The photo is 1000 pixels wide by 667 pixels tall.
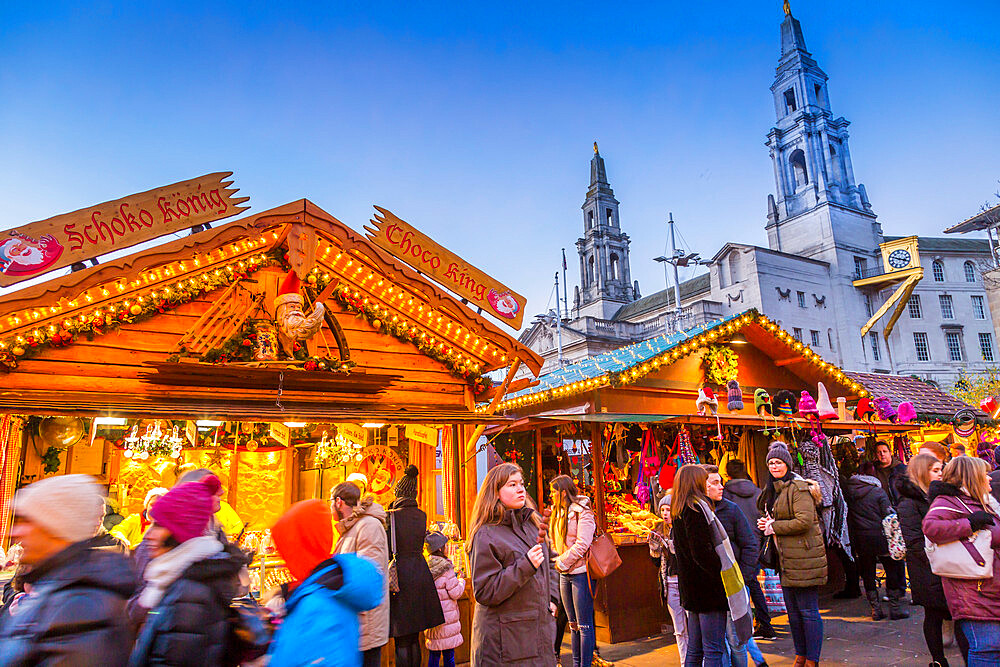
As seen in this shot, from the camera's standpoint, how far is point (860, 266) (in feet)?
153

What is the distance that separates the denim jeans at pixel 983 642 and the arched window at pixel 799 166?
54.3 m

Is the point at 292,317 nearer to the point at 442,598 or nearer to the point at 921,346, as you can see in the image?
the point at 442,598

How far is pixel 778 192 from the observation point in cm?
5228

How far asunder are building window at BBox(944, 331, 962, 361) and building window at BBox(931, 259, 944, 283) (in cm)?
435

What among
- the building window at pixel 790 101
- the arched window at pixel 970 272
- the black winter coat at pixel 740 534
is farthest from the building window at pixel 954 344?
the black winter coat at pixel 740 534

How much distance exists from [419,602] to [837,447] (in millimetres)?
10000

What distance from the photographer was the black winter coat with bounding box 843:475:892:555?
7773 millimetres

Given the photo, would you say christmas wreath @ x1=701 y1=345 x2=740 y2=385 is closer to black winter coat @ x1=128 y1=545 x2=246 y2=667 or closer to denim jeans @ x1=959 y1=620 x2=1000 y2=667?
denim jeans @ x1=959 y1=620 x2=1000 y2=667

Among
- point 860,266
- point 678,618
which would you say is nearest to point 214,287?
point 678,618

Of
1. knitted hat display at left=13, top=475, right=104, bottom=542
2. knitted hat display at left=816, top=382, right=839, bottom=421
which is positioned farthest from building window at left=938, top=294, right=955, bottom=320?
knitted hat display at left=13, top=475, right=104, bottom=542

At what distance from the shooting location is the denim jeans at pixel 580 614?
5.33 m

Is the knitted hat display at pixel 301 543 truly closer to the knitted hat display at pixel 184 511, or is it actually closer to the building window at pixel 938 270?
the knitted hat display at pixel 184 511

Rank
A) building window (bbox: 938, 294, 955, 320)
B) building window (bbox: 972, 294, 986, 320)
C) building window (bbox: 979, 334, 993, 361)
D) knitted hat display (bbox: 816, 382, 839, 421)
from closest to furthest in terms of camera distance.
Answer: knitted hat display (bbox: 816, 382, 839, 421)
building window (bbox: 979, 334, 993, 361)
building window (bbox: 938, 294, 955, 320)
building window (bbox: 972, 294, 986, 320)

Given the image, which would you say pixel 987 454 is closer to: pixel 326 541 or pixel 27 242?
pixel 326 541
